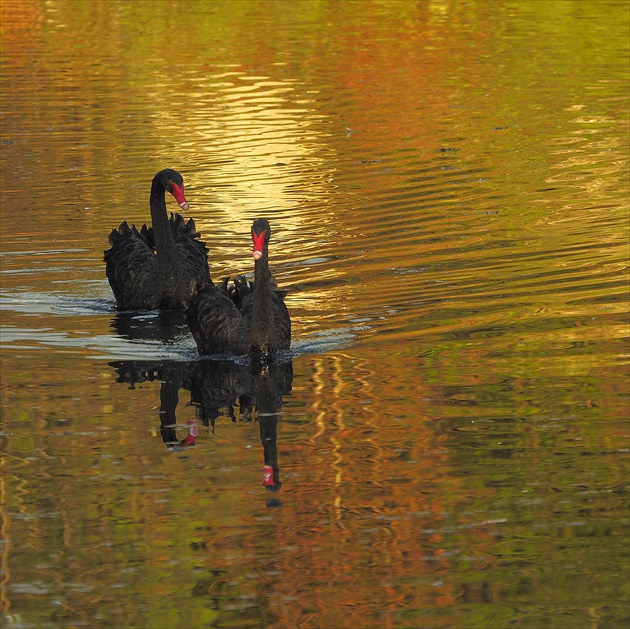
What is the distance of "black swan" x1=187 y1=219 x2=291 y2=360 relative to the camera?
933 centimetres

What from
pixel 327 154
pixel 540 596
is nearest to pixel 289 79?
pixel 327 154

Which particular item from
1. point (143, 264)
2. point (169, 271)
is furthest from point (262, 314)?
point (143, 264)

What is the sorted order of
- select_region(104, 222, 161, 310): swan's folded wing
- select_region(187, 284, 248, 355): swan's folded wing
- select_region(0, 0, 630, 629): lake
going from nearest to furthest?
select_region(0, 0, 630, 629): lake → select_region(187, 284, 248, 355): swan's folded wing → select_region(104, 222, 161, 310): swan's folded wing

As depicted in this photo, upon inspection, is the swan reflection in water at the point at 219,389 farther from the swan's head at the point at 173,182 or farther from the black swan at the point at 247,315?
the swan's head at the point at 173,182

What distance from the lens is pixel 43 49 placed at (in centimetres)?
3172

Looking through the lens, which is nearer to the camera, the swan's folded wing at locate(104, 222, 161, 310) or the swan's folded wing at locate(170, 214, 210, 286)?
the swan's folded wing at locate(104, 222, 161, 310)

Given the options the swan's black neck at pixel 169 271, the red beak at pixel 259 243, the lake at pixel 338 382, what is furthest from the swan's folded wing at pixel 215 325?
the swan's black neck at pixel 169 271

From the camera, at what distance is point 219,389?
8.92 m

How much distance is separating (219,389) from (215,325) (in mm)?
881

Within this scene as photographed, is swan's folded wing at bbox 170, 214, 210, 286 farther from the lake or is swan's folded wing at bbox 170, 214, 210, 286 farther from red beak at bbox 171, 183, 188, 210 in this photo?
red beak at bbox 171, 183, 188, 210

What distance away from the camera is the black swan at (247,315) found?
9328 mm

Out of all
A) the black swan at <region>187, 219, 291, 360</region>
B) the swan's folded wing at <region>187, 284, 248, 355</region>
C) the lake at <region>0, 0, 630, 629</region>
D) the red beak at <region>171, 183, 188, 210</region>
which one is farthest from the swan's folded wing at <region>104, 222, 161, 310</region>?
the swan's folded wing at <region>187, 284, 248, 355</region>

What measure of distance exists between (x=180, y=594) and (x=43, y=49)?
27260 millimetres

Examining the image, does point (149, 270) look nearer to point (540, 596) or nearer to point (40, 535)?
point (40, 535)
